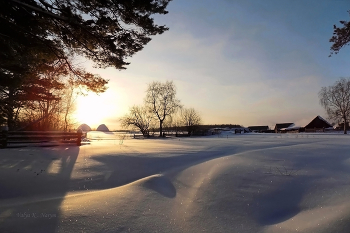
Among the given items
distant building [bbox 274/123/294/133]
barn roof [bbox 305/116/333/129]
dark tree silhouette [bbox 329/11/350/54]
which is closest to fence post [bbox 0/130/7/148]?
dark tree silhouette [bbox 329/11/350/54]

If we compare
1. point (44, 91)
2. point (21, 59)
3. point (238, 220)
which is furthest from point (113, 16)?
point (44, 91)

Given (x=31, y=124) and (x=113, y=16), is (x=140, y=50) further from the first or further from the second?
(x=31, y=124)

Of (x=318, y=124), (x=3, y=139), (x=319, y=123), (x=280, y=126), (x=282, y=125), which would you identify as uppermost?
(x=319, y=123)

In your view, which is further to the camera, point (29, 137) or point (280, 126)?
point (280, 126)

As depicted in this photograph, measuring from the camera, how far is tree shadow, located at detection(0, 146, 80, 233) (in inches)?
136

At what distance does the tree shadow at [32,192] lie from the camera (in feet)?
11.3

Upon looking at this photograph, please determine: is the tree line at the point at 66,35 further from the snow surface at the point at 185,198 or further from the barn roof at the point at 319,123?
the barn roof at the point at 319,123

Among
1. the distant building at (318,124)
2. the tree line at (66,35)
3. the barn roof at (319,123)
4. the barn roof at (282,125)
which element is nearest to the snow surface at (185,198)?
the tree line at (66,35)

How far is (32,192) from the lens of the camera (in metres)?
5.27

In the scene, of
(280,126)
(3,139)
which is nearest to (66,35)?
(3,139)

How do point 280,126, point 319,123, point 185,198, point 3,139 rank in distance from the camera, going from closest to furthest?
point 185,198 < point 3,139 < point 319,123 < point 280,126

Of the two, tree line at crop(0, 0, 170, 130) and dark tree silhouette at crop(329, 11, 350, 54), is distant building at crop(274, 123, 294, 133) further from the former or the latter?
tree line at crop(0, 0, 170, 130)

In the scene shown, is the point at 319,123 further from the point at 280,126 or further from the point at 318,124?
the point at 280,126

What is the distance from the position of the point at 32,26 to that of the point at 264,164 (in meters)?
7.96
